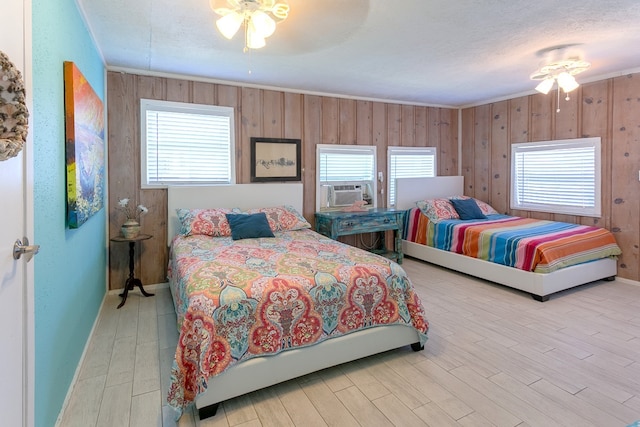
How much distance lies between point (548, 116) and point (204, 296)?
492 centimetres

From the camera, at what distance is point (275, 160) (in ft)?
14.9

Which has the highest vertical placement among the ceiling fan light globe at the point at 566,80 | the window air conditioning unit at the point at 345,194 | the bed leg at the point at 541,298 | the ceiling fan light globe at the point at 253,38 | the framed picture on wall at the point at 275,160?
the ceiling fan light globe at the point at 566,80

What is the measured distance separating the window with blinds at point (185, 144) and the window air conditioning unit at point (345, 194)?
142 centimetres

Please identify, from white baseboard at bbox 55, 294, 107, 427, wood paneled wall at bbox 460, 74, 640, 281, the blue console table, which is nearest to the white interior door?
white baseboard at bbox 55, 294, 107, 427

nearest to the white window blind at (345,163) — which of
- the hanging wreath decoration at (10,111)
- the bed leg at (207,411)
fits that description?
the bed leg at (207,411)

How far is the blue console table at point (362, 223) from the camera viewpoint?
4.50 metres

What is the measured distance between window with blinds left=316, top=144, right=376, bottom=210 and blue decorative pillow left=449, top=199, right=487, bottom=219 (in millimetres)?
1217

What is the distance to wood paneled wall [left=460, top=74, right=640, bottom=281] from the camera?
3988 mm

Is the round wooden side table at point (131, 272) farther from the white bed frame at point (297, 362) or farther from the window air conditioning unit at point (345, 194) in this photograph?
the window air conditioning unit at point (345, 194)

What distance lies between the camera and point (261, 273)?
2.27 metres

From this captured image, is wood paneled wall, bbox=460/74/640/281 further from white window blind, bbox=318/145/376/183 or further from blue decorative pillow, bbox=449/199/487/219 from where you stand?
white window blind, bbox=318/145/376/183

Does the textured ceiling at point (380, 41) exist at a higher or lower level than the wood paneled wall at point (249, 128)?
higher

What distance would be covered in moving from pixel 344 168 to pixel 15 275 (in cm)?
417

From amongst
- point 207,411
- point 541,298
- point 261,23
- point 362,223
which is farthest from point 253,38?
point 541,298
